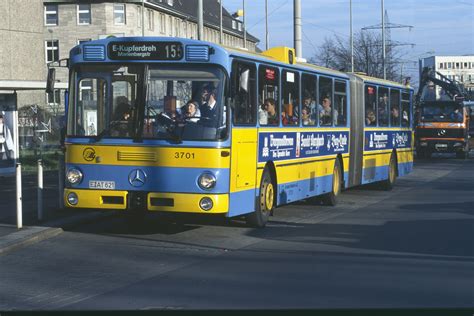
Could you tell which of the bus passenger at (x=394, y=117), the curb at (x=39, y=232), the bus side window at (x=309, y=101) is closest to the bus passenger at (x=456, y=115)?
the bus passenger at (x=394, y=117)

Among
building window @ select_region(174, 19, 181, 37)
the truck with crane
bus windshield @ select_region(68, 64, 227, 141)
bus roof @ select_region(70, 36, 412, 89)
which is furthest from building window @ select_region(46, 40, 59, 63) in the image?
bus windshield @ select_region(68, 64, 227, 141)

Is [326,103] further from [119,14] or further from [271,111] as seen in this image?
[119,14]

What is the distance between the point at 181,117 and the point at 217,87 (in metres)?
0.66

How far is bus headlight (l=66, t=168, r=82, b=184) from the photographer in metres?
13.5

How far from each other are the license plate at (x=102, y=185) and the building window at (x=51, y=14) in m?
69.9

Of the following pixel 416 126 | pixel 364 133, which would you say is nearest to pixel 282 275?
pixel 364 133

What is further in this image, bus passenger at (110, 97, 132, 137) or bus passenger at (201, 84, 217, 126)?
bus passenger at (110, 97, 132, 137)

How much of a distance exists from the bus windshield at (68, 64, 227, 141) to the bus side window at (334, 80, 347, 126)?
6.84m

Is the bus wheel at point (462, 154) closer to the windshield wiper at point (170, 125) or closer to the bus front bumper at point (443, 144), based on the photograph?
the bus front bumper at point (443, 144)

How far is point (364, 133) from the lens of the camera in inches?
872

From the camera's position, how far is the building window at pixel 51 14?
80.8 m

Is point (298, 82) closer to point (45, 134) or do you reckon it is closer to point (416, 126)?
point (416, 126)

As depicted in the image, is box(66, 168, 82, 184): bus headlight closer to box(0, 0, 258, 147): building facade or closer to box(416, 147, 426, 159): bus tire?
box(0, 0, 258, 147): building facade

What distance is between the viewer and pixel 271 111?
603 inches
